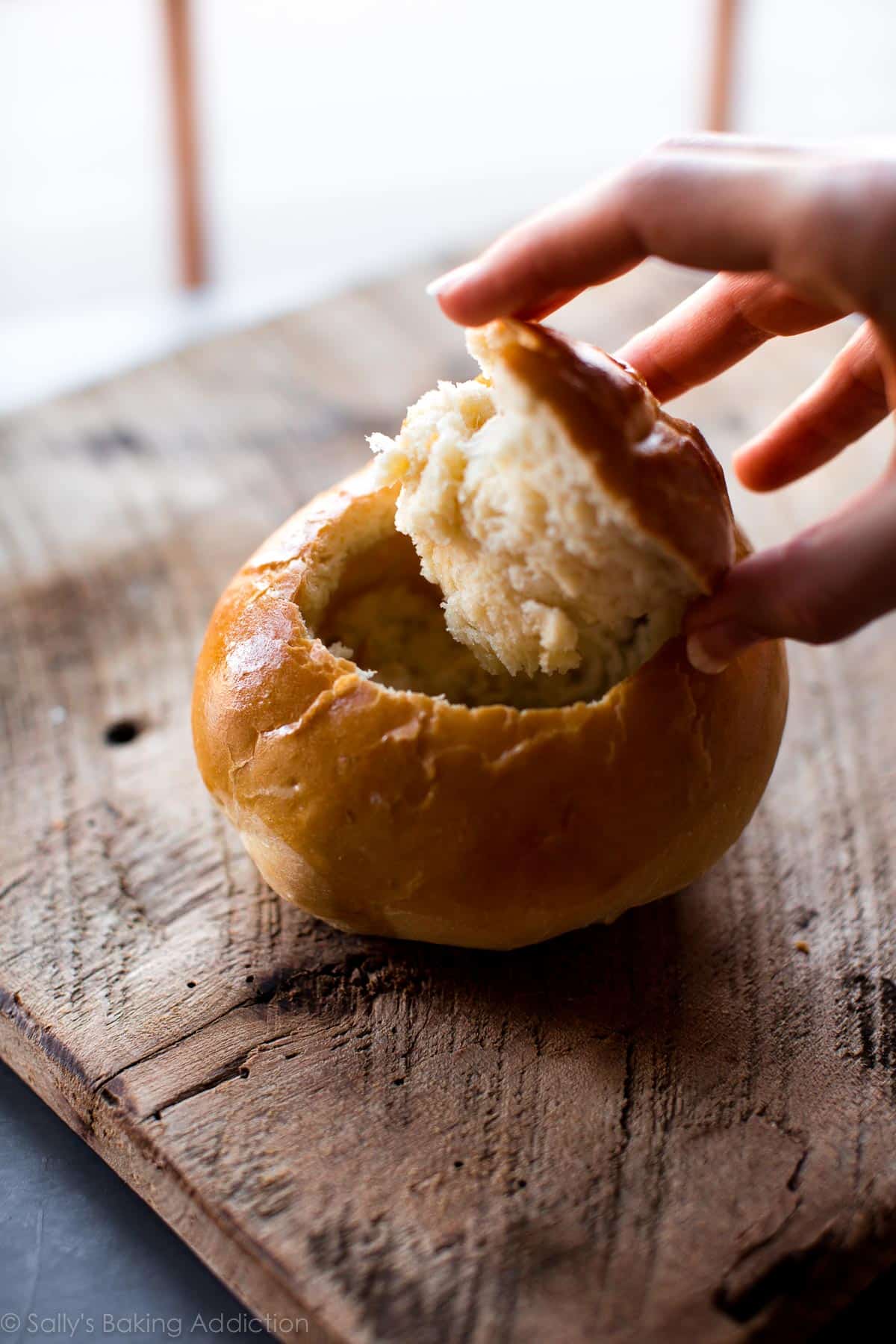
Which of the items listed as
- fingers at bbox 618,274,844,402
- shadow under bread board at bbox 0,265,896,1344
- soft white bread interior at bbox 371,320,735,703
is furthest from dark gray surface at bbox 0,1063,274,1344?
fingers at bbox 618,274,844,402

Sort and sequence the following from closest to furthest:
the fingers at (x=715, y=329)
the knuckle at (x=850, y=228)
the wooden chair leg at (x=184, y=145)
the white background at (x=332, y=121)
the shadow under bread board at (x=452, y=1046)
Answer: the knuckle at (x=850, y=228)
the shadow under bread board at (x=452, y=1046)
the fingers at (x=715, y=329)
the wooden chair leg at (x=184, y=145)
the white background at (x=332, y=121)

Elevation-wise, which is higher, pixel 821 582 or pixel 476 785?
pixel 821 582

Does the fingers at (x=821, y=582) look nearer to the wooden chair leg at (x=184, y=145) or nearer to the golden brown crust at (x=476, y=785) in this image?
the golden brown crust at (x=476, y=785)

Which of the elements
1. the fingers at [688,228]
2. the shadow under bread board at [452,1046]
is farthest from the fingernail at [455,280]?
the shadow under bread board at [452,1046]

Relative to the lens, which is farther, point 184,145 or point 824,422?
point 184,145

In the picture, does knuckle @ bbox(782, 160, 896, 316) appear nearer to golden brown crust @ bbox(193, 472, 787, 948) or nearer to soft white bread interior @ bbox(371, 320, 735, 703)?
soft white bread interior @ bbox(371, 320, 735, 703)

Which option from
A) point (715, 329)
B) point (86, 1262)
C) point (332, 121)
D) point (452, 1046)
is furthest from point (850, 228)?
point (332, 121)

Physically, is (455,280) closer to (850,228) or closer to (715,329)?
(850,228)
